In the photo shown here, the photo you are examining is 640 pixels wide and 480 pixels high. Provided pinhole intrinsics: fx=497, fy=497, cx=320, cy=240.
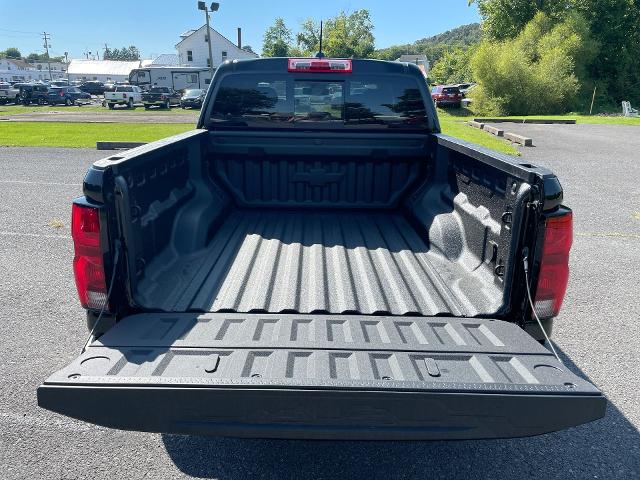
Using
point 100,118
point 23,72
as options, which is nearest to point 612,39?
point 100,118

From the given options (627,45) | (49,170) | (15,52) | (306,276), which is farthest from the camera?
(15,52)

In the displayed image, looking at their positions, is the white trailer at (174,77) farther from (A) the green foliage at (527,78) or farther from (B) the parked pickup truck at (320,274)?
(B) the parked pickup truck at (320,274)

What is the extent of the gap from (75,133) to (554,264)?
791 inches

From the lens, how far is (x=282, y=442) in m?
2.94

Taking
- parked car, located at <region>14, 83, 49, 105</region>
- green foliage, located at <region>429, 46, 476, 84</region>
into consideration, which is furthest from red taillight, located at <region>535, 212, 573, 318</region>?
green foliage, located at <region>429, 46, 476, 84</region>

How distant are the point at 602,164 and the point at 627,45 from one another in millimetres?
34561

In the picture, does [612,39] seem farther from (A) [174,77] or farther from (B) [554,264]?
(A) [174,77]

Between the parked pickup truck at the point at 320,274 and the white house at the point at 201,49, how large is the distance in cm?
7547

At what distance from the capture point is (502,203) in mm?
2760

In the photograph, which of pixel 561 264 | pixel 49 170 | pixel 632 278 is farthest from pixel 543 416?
pixel 49 170

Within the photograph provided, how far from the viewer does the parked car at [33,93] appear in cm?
4081

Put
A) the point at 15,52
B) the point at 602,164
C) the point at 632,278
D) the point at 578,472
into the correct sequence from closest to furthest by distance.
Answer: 1. the point at 578,472
2. the point at 632,278
3. the point at 602,164
4. the point at 15,52

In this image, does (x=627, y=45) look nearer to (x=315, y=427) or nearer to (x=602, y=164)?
(x=602, y=164)

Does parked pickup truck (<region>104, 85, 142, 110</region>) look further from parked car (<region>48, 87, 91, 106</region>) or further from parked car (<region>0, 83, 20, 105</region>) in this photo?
parked car (<region>0, 83, 20, 105</region>)
